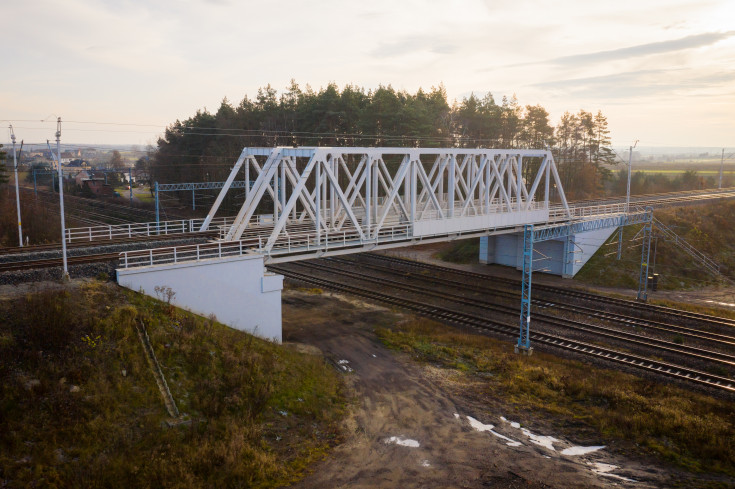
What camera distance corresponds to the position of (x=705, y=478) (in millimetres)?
16688

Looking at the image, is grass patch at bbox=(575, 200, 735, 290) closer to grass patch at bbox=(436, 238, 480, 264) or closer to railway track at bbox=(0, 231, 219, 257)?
grass patch at bbox=(436, 238, 480, 264)

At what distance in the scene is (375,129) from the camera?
6638cm

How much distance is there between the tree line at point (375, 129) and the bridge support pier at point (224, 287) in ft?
122

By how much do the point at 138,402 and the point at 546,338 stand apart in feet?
71.5

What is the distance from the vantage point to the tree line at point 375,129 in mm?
66250

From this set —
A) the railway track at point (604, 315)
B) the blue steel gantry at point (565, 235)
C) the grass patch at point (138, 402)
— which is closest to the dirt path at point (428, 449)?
the grass patch at point (138, 402)

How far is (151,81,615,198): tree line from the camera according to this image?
217ft

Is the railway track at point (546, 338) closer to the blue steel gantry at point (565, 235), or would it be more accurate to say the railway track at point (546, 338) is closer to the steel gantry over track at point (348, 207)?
the blue steel gantry at point (565, 235)

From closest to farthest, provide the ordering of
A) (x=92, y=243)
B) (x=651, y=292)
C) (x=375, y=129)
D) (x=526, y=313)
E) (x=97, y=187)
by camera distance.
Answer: (x=92, y=243), (x=526, y=313), (x=651, y=292), (x=375, y=129), (x=97, y=187)

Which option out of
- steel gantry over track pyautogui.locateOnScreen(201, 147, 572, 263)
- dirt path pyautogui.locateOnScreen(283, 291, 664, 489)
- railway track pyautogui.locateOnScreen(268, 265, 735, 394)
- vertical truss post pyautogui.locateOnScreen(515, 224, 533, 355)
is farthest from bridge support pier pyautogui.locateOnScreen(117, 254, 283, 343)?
vertical truss post pyautogui.locateOnScreen(515, 224, 533, 355)

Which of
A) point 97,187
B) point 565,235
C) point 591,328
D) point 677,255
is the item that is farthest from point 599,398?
point 97,187

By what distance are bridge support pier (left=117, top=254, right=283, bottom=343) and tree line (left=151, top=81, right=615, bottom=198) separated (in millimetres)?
37329

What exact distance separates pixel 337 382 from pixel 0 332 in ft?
41.5

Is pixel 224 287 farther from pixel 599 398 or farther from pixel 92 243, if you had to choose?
pixel 599 398
